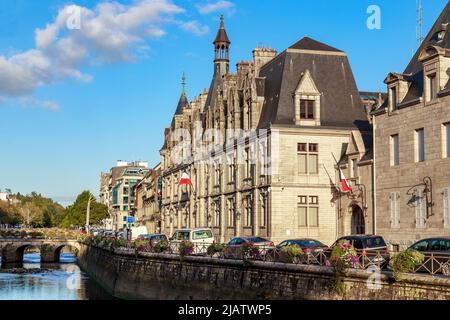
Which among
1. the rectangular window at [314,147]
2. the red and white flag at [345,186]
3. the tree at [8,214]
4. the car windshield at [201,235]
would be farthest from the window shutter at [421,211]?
the tree at [8,214]

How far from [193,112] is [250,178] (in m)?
27.6

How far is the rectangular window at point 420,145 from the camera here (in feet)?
115

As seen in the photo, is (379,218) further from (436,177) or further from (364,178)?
(436,177)

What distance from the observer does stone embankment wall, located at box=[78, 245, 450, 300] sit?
21688 mm

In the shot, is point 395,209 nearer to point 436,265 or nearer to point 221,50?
point 436,265

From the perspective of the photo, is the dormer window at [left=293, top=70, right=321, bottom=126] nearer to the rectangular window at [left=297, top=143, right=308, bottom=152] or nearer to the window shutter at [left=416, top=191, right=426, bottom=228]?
the rectangular window at [left=297, top=143, right=308, bottom=152]

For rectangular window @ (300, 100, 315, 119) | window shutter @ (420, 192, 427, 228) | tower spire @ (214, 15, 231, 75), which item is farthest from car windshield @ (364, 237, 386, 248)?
tower spire @ (214, 15, 231, 75)

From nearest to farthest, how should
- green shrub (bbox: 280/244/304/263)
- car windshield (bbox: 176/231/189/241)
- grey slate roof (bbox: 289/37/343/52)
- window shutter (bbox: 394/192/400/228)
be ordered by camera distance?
green shrub (bbox: 280/244/304/263), window shutter (bbox: 394/192/400/228), car windshield (bbox: 176/231/189/241), grey slate roof (bbox: 289/37/343/52)

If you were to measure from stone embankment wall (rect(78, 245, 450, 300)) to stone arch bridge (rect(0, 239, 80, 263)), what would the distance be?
50357 millimetres

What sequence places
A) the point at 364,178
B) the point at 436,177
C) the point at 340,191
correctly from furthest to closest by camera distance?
the point at 340,191 → the point at 364,178 → the point at 436,177

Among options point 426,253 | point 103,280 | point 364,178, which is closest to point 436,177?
point 364,178

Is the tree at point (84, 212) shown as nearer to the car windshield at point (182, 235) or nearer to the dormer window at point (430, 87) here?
the car windshield at point (182, 235)

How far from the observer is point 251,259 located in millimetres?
31125

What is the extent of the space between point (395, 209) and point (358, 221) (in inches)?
278
